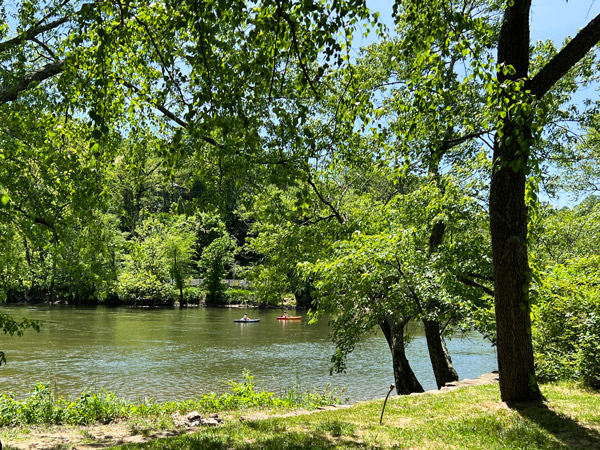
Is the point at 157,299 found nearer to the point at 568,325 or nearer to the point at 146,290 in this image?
the point at 146,290

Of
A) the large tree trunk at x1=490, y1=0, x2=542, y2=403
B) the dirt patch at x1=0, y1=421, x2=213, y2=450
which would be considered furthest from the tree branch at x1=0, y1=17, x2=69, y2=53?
the large tree trunk at x1=490, y1=0, x2=542, y2=403

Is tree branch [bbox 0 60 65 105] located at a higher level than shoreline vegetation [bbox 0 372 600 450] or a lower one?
higher

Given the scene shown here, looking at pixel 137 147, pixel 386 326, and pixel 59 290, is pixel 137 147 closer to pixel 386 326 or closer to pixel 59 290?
pixel 386 326

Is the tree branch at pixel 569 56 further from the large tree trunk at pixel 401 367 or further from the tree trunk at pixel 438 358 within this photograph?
the large tree trunk at pixel 401 367

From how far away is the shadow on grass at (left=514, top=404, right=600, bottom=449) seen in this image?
499 centimetres

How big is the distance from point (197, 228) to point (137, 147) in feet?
160

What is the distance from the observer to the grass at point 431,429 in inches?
201

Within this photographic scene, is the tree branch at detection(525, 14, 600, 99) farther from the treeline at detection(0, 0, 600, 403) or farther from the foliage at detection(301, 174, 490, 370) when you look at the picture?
the foliage at detection(301, 174, 490, 370)

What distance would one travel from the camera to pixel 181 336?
2594 centimetres

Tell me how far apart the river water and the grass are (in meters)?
4.71

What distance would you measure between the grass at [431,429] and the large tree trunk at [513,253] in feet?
1.73

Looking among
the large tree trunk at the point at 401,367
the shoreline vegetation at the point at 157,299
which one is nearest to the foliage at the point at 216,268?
the shoreline vegetation at the point at 157,299

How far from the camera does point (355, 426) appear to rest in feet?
20.1

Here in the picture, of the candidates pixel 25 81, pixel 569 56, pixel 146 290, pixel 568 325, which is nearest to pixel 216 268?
pixel 146 290
